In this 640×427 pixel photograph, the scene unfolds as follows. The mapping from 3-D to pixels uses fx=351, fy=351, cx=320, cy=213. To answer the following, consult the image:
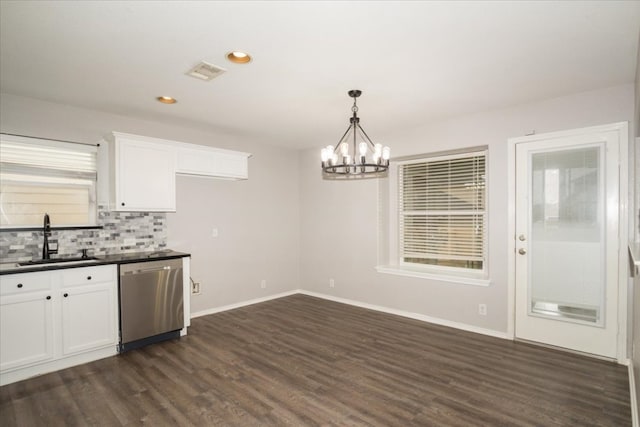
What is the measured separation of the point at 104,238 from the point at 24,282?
990 mm

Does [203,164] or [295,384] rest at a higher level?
[203,164]

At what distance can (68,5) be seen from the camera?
1.92 m

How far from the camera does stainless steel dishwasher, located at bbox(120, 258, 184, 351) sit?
3.46 m

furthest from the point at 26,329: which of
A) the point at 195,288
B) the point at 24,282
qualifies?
the point at 195,288

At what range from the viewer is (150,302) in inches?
142

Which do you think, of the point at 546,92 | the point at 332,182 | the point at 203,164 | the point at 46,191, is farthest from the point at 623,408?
the point at 46,191

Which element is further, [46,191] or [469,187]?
[469,187]

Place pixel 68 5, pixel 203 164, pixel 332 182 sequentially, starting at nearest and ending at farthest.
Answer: pixel 68 5, pixel 203 164, pixel 332 182

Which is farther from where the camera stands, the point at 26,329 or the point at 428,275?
the point at 428,275

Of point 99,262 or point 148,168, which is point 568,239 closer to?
point 148,168

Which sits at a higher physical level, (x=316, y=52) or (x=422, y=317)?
(x=316, y=52)

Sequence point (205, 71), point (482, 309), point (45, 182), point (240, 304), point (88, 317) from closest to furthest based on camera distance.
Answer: point (205, 71), point (88, 317), point (45, 182), point (482, 309), point (240, 304)

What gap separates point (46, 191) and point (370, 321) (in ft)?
12.5

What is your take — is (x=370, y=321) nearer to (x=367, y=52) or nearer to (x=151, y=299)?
(x=151, y=299)
